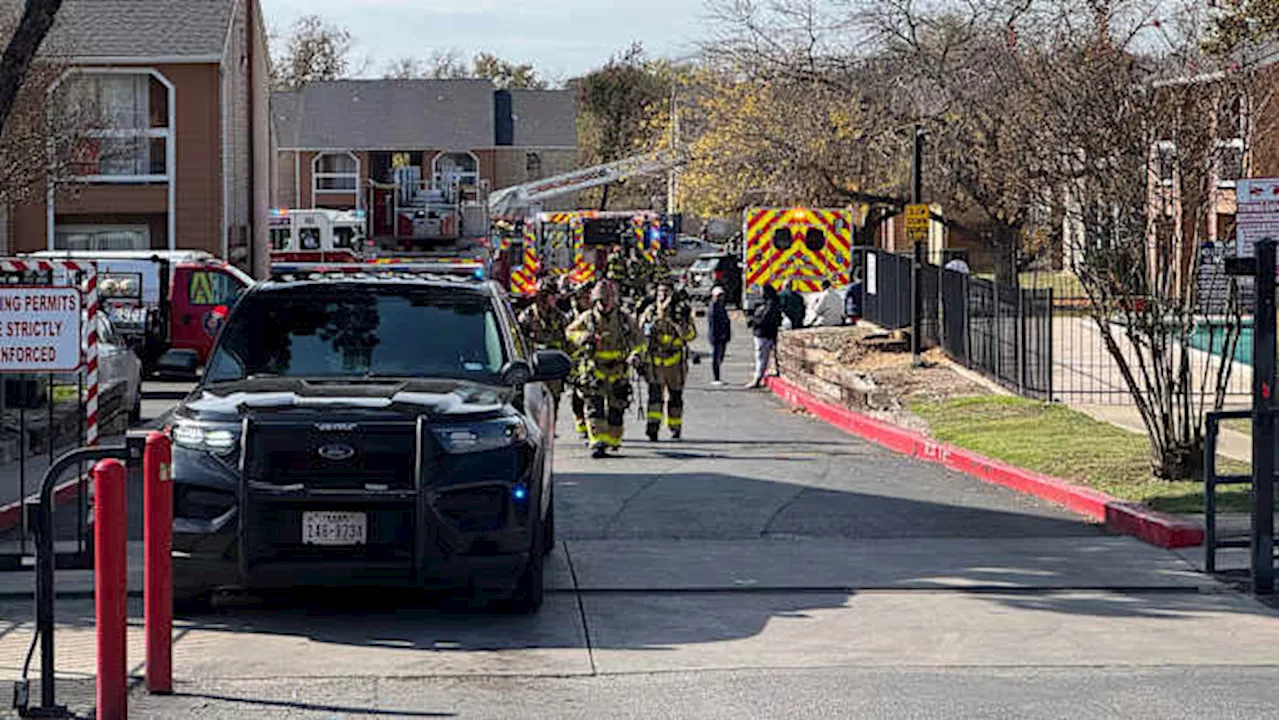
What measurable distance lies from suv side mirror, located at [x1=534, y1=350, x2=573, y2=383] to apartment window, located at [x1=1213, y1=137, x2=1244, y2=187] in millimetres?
6383

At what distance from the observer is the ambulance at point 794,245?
34.8 m

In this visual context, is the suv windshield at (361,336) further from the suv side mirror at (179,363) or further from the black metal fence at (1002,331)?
the black metal fence at (1002,331)

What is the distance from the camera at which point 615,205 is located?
89625 mm

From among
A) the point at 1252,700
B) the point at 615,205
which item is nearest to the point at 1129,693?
the point at 1252,700

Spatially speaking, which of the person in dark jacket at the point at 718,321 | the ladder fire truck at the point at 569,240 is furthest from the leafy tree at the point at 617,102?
the person in dark jacket at the point at 718,321

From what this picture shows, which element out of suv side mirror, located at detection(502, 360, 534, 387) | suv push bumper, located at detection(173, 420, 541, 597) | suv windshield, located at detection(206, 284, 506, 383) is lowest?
suv push bumper, located at detection(173, 420, 541, 597)

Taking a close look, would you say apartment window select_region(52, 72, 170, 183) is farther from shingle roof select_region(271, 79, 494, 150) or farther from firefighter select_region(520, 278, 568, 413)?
shingle roof select_region(271, 79, 494, 150)

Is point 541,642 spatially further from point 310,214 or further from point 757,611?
point 310,214

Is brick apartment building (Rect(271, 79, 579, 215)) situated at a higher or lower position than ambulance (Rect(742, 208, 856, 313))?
higher

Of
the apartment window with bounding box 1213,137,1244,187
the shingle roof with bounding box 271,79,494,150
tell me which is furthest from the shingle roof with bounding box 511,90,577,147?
the apartment window with bounding box 1213,137,1244,187

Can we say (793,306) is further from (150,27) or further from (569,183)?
(569,183)

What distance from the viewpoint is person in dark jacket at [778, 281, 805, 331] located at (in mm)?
34644

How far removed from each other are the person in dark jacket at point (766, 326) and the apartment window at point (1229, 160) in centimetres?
1255

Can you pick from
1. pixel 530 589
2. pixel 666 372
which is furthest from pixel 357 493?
pixel 666 372
